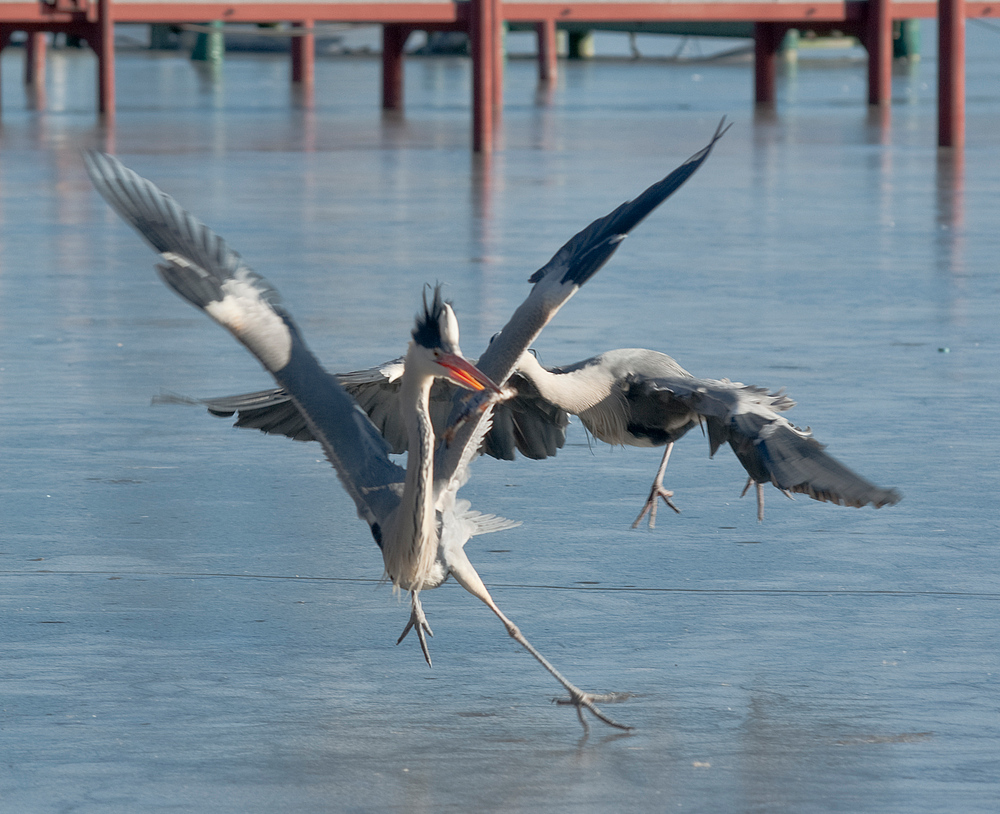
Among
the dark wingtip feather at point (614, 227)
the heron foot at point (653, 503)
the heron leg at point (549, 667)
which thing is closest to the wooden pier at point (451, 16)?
the heron foot at point (653, 503)

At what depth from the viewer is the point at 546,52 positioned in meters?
33.8

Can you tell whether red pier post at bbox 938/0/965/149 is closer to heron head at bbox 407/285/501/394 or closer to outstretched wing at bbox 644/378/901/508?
outstretched wing at bbox 644/378/901/508

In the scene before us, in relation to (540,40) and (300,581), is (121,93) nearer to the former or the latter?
(540,40)

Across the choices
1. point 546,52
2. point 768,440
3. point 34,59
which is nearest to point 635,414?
point 768,440

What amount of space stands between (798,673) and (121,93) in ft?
92.9

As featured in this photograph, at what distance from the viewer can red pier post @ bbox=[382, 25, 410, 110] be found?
27280 millimetres

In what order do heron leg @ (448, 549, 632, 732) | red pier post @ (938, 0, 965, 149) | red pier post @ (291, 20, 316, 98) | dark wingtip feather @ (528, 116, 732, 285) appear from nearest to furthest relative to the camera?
heron leg @ (448, 549, 632, 732) → dark wingtip feather @ (528, 116, 732, 285) → red pier post @ (938, 0, 965, 149) → red pier post @ (291, 20, 316, 98)

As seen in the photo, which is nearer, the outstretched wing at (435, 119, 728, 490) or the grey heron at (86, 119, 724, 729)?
the grey heron at (86, 119, 724, 729)

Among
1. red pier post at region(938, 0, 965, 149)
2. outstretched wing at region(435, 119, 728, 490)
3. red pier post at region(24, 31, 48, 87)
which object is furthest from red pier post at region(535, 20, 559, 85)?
outstretched wing at region(435, 119, 728, 490)

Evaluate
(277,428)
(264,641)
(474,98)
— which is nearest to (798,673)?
(264,641)

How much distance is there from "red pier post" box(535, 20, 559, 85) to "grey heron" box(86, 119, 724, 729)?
2896 cm

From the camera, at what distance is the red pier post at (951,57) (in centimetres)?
1788

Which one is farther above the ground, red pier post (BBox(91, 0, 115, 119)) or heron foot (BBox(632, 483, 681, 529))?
red pier post (BBox(91, 0, 115, 119))

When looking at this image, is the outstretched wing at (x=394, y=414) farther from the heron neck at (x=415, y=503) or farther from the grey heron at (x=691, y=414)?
the heron neck at (x=415, y=503)
